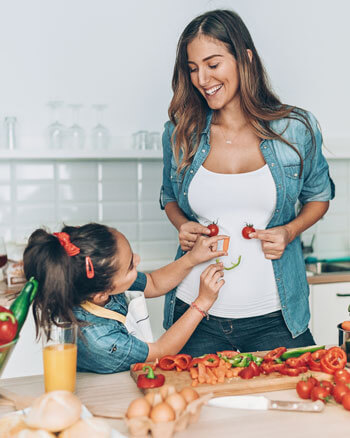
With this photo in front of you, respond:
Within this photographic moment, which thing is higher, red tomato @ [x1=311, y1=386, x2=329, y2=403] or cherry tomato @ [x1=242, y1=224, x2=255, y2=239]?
cherry tomato @ [x1=242, y1=224, x2=255, y2=239]

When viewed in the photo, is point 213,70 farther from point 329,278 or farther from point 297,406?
point 329,278

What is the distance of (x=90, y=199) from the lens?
312 cm

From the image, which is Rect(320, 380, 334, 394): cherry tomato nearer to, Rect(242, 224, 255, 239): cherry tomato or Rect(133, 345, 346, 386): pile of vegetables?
Rect(133, 345, 346, 386): pile of vegetables

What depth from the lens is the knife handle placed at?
1.09 meters

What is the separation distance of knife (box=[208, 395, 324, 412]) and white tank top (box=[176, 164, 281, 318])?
1.94ft

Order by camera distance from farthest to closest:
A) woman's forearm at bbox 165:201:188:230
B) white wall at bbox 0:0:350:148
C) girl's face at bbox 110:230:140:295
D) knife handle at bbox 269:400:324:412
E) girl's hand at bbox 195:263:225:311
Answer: white wall at bbox 0:0:350:148, woman's forearm at bbox 165:201:188:230, girl's hand at bbox 195:263:225:311, girl's face at bbox 110:230:140:295, knife handle at bbox 269:400:324:412

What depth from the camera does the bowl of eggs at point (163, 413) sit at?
0.97 meters

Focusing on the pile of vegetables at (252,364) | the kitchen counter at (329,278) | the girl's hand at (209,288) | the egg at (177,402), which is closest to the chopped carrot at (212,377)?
the pile of vegetables at (252,364)

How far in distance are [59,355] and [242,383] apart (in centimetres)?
40

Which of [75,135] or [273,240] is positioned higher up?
[75,135]

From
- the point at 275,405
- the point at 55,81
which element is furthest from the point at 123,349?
the point at 55,81

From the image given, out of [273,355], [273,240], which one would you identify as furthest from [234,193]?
[273,355]

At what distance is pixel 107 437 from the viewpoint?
91cm

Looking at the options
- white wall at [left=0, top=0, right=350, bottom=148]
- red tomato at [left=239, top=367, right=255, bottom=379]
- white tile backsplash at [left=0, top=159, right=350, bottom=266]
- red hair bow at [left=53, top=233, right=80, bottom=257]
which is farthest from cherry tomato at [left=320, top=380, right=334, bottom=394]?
white wall at [left=0, top=0, right=350, bottom=148]
